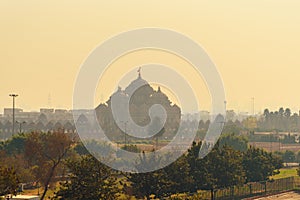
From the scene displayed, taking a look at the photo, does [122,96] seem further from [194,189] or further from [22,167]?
[194,189]

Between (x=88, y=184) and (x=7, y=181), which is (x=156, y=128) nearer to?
(x=88, y=184)

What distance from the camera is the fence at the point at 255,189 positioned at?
54.1 meters

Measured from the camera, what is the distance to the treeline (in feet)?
129

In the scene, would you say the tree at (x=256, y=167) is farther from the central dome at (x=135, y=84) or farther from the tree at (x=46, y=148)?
the central dome at (x=135, y=84)

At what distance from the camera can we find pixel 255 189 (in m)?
60.1

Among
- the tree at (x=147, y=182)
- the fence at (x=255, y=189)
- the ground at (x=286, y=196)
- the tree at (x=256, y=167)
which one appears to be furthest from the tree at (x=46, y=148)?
the tree at (x=147, y=182)

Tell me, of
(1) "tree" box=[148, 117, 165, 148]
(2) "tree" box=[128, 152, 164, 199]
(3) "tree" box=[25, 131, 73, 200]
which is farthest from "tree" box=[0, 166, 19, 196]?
(1) "tree" box=[148, 117, 165, 148]

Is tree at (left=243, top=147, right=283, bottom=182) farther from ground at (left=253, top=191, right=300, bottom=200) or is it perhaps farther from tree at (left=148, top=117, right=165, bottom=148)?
tree at (left=148, top=117, right=165, bottom=148)

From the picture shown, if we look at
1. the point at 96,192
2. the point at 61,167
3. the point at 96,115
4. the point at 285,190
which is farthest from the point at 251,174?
the point at 96,115

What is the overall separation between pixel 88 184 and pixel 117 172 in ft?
33.8

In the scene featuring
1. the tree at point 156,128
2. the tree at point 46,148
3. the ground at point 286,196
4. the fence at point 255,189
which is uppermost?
the tree at point 156,128

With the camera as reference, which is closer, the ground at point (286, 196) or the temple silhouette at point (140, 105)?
the ground at point (286, 196)

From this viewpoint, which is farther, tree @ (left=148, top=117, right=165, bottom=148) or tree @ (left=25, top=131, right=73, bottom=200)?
tree @ (left=148, top=117, right=165, bottom=148)

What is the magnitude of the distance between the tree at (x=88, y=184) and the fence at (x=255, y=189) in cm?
1219
